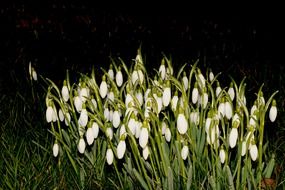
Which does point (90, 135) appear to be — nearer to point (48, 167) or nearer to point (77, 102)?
point (77, 102)

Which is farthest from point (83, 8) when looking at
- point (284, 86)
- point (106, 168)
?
point (106, 168)

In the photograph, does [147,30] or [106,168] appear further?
[147,30]

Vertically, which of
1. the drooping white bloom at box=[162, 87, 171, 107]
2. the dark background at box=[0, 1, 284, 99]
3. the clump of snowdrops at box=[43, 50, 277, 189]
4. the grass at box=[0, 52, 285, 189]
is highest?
the drooping white bloom at box=[162, 87, 171, 107]

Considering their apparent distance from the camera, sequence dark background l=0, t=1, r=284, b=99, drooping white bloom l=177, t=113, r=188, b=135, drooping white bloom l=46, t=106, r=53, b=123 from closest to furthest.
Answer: drooping white bloom l=177, t=113, r=188, b=135
drooping white bloom l=46, t=106, r=53, b=123
dark background l=0, t=1, r=284, b=99

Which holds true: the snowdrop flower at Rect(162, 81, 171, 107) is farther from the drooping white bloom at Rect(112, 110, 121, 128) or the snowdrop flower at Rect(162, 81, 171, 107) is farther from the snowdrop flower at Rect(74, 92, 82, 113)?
the snowdrop flower at Rect(74, 92, 82, 113)

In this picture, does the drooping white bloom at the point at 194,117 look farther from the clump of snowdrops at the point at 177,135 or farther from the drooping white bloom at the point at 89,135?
the drooping white bloom at the point at 89,135

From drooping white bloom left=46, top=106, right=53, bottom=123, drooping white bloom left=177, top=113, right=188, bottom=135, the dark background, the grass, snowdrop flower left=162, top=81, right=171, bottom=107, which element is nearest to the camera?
drooping white bloom left=177, top=113, right=188, bottom=135

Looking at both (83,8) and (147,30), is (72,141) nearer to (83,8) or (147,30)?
(147,30)

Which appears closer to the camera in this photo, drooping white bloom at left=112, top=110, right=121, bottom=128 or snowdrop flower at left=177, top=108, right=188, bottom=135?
snowdrop flower at left=177, top=108, right=188, bottom=135

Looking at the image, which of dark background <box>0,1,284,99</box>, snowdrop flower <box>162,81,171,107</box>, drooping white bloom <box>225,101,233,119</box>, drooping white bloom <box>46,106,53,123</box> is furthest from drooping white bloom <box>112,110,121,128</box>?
dark background <box>0,1,284,99</box>
